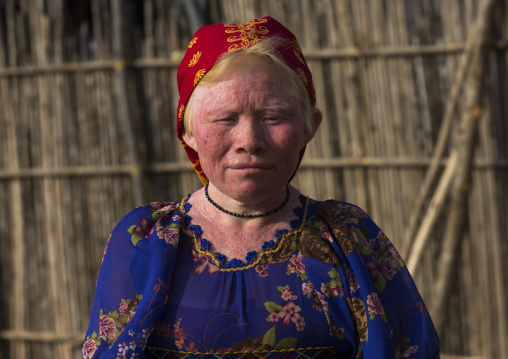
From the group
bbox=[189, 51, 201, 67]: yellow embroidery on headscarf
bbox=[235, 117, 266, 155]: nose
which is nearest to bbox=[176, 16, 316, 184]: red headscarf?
bbox=[189, 51, 201, 67]: yellow embroidery on headscarf

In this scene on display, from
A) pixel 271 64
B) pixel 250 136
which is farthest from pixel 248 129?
pixel 271 64

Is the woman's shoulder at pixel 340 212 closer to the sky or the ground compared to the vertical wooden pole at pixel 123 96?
closer to the ground

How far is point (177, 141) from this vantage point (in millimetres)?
4562

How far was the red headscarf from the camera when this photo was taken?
68.0 inches

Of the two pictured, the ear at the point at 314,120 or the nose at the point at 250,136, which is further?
the ear at the point at 314,120

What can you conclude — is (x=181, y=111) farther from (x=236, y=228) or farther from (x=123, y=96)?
(x=123, y=96)

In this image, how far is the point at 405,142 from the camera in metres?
4.26

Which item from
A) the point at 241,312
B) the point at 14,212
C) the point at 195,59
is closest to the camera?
the point at 241,312

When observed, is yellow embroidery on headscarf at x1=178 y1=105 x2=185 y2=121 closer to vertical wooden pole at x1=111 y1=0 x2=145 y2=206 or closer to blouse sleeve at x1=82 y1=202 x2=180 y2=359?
blouse sleeve at x1=82 y1=202 x2=180 y2=359

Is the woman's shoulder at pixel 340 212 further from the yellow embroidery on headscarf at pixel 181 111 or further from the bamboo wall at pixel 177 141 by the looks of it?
the bamboo wall at pixel 177 141

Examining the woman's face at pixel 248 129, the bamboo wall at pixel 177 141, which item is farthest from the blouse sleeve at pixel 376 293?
the bamboo wall at pixel 177 141

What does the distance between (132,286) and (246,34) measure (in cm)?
65

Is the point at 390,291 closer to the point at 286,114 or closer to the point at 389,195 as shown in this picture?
the point at 286,114

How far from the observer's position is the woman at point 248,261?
65.9 inches
